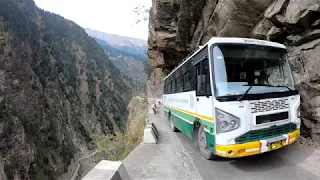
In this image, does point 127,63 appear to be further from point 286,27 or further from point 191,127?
point 191,127

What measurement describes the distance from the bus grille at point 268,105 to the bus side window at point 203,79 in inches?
36.3

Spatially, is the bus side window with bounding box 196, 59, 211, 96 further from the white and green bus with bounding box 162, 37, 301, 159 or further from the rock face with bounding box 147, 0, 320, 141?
the rock face with bounding box 147, 0, 320, 141

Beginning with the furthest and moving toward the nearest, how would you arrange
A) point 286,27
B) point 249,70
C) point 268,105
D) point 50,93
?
point 50,93
point 286,27
point 249,70
point 268,105

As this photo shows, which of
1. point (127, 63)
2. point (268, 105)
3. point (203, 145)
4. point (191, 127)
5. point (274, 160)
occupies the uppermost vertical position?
point (127, 63)

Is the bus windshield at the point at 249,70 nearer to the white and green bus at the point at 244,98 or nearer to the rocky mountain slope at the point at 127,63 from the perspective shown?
the white and green bus at the point at 244,98

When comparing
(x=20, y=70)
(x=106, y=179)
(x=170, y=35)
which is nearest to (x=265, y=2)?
(x=106, y=179)

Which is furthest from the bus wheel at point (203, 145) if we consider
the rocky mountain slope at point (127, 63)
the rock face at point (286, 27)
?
the rocky mountain slope at point (127, 63)

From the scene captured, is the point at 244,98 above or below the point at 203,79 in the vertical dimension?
below

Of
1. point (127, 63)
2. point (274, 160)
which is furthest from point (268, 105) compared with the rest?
point (127, 63)

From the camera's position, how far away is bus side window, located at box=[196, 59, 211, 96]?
5.26 meters

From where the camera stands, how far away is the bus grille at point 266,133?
4781 millimetres

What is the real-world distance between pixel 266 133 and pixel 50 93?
73.6 meters

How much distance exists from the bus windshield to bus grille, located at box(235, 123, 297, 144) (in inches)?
30.4

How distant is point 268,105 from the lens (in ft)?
16.3
